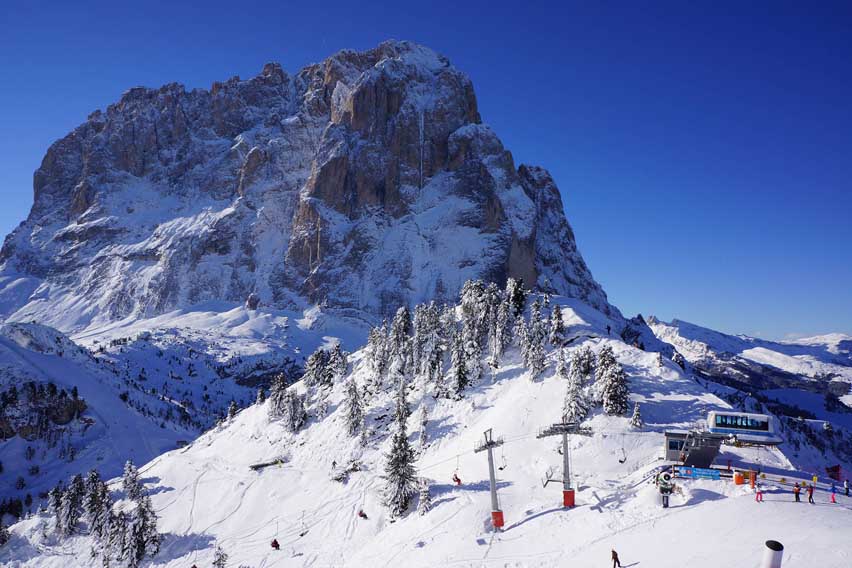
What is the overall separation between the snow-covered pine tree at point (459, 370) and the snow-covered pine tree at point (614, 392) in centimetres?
2308

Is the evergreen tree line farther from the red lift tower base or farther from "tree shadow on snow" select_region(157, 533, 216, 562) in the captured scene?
the red lift tower base

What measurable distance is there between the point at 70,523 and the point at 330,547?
4780cm

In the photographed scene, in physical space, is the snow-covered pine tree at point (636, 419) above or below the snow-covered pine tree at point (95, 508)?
above

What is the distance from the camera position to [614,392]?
4944 centimetres

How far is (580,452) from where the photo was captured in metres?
45.1

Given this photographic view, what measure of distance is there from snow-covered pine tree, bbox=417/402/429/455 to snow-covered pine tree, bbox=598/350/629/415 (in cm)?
2325

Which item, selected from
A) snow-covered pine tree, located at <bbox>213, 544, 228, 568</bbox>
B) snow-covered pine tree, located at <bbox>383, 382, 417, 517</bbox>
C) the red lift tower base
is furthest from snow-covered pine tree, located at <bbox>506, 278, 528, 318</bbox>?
snow-covered pine tree, located at <bbox>213, 544, 228, 568</bbox>

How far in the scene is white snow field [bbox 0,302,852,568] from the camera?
27.2 m

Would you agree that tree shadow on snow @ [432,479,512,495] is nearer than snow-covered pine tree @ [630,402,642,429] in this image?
Yes

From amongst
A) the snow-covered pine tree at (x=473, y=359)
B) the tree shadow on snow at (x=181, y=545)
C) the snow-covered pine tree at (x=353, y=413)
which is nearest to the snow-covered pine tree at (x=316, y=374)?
the snow-covered pine tree at (x=353, y=413)

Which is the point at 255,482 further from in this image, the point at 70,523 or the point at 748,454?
the point at 748,454

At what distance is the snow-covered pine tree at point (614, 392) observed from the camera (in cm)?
4897

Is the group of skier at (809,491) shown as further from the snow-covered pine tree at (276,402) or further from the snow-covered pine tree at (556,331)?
the snow-covered pine tree at (276,402)

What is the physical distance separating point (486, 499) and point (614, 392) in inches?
722
